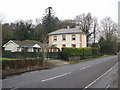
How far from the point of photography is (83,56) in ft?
120

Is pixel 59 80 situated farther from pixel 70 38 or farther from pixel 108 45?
pixel 108 45

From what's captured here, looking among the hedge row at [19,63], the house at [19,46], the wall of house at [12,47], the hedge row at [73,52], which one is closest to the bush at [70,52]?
the hedge row at [73,52]

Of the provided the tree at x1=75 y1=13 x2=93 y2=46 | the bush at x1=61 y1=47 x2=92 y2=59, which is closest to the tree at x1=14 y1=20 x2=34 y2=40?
the tree at x1=75 y1=13 x2=93 y2=46

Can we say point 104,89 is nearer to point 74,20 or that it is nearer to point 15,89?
point 15,89

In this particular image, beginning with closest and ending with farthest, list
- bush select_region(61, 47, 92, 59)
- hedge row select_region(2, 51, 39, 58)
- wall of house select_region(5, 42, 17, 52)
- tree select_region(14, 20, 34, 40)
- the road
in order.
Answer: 1. the road
2. hedge row select_region(2, 51, 39, 58)
3. bush select_region(61, 47, 92, 59)
4. wall of house select_region(5, 42, 17, 52)
5. tree select_region(14, 20, 34, 40)

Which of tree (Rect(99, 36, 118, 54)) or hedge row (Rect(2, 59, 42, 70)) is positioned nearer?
hedge row (Rect(2, 59, 42, 70))

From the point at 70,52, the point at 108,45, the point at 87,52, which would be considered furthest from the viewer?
the point at 108,45

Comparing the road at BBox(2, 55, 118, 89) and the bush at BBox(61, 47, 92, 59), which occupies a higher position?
the bush at BBox(61, 47, 92, 59)

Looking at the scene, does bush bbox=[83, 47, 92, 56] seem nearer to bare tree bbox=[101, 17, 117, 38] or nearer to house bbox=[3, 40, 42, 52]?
house bbox=[3, 40, 42, 52]

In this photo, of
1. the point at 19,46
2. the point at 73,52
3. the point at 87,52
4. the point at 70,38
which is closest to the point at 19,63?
the point at 73,52

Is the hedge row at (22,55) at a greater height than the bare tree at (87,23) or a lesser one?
lesser

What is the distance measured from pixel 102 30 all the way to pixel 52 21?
23367 mm

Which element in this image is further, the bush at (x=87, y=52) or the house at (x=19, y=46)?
the house at (x=19, y=46)

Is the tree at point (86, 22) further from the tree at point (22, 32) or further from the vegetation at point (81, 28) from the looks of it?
the tree at point (22, 32)
